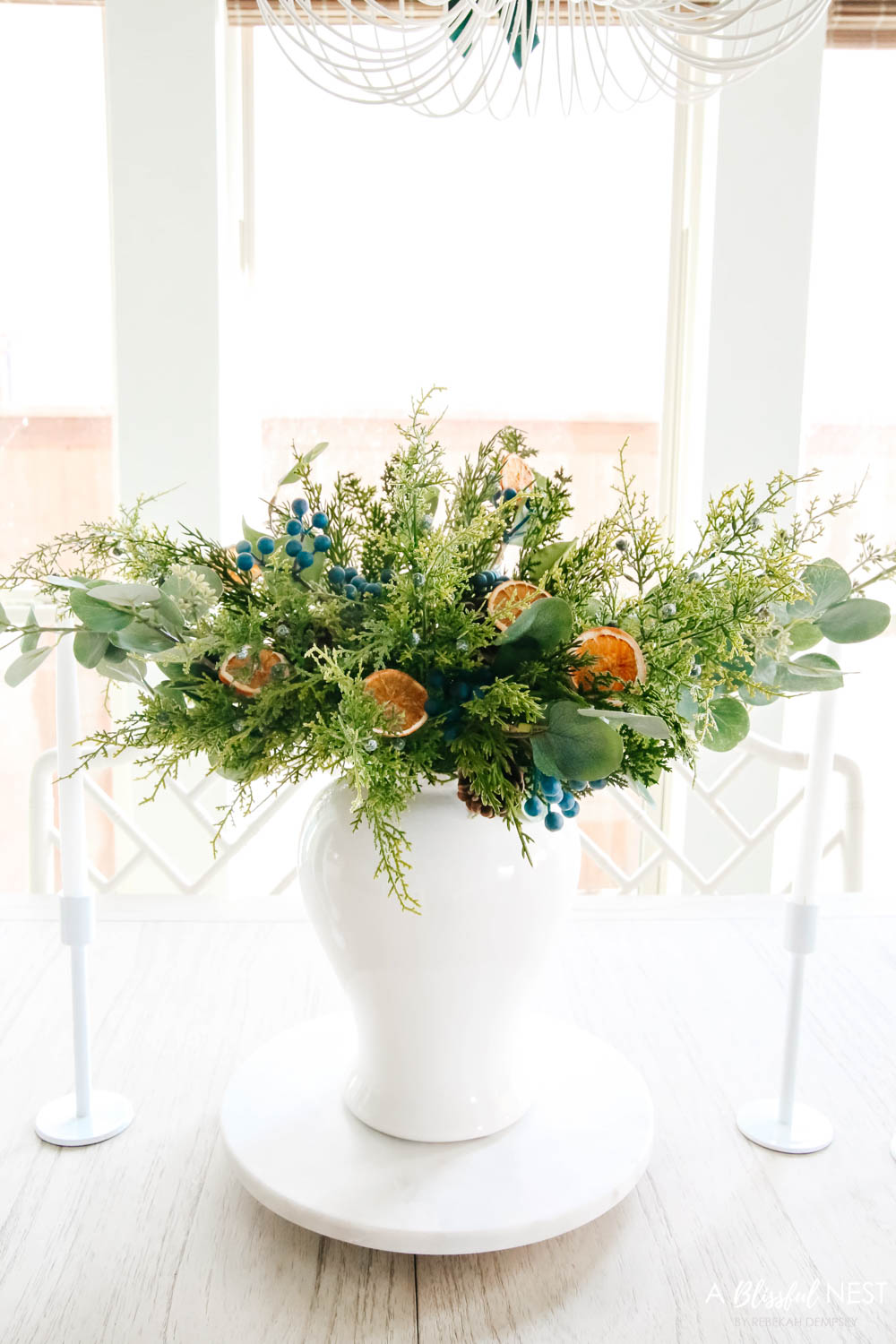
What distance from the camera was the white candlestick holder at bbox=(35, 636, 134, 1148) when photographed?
731 mm

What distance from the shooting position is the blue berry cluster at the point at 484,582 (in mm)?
631

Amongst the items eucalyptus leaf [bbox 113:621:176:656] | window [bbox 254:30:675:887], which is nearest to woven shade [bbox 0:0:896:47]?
window [bbox 254:30:675:887]

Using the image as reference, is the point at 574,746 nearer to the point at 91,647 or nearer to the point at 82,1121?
the point at 91,647

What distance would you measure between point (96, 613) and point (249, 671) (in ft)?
0.33

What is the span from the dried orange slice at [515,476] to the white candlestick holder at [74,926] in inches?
11.9

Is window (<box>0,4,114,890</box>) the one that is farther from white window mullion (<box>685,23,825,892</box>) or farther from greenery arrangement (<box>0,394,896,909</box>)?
greenery arrangement (<box>0,394,896,909</box>)

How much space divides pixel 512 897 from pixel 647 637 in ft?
0.56

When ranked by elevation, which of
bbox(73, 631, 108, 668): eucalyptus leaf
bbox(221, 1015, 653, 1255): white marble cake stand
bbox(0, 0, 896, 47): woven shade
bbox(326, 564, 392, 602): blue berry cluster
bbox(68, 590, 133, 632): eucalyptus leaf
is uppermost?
bbox(0, 0, 896, 47): woven shade

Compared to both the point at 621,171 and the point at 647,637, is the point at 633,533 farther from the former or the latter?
the point at 621,171

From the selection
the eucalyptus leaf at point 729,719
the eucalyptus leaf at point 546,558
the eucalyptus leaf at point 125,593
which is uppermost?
the eucalyptus leaf at point 546,558

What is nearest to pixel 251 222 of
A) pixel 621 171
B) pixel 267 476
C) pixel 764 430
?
pixel 267 476

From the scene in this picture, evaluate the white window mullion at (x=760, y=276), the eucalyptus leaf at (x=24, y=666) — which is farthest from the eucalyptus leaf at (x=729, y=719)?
the white window mullion at (x=760, y=276)

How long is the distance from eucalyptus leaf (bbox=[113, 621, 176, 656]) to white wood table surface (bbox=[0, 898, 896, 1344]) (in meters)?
0.35

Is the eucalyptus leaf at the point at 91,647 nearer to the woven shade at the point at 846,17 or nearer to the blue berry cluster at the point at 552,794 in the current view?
the blue berry cluster at the point at 552,794
